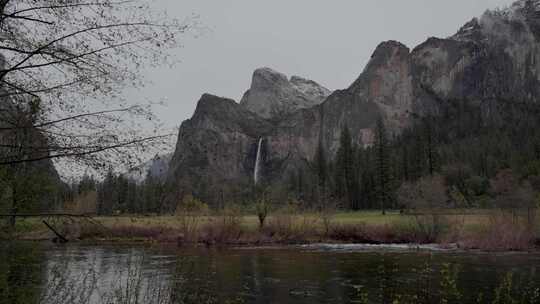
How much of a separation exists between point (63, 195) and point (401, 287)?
14.8 meters

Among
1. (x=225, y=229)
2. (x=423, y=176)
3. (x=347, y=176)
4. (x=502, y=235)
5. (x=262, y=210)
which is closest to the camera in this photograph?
(x=502, y=235)

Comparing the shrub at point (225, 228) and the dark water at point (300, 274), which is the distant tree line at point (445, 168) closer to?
the shrub at point (225, 228)

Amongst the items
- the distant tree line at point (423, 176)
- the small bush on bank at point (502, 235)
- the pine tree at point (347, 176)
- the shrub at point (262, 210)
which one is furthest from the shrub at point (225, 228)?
the pine tree at point (347, 176)

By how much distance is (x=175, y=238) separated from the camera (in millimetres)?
43438

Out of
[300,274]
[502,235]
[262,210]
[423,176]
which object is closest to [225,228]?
[262,210]

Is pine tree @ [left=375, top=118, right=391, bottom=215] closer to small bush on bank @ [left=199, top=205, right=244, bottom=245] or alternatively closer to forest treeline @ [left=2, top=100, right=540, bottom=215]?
forest treeline @ [left=2, top=100, right=540, bottom=215]

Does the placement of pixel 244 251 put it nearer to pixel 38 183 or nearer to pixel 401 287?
pixel 401 287

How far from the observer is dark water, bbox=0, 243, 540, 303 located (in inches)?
666

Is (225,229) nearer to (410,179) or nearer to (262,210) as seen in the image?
(262,210)

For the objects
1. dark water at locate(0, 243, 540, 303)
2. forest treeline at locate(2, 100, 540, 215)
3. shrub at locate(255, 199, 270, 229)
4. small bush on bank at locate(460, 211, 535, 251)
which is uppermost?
forest treeline at locate(2, 100, 540, 215)

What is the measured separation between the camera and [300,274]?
2358 cm

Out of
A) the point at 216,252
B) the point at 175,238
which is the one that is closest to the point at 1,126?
the point at 216,252

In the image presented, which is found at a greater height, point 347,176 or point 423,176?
point 347,176

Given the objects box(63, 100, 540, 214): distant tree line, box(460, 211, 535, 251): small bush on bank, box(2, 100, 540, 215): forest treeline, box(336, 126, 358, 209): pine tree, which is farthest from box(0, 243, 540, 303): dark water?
box(336, 126, 358, 209): pine tree
